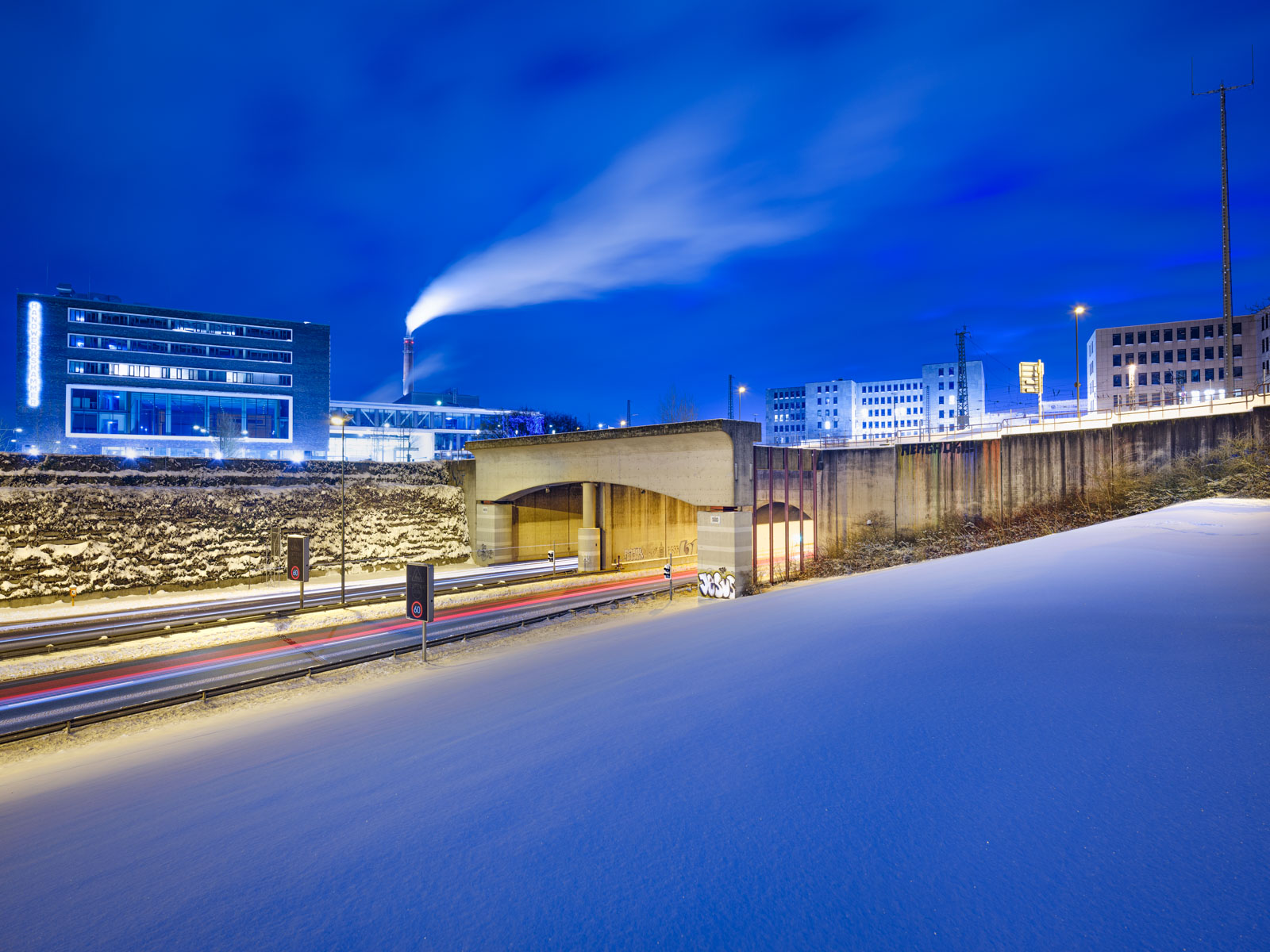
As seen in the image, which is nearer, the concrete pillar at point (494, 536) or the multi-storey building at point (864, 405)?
the concrete pillar at point (494, 536)

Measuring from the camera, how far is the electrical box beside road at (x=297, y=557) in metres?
26.2

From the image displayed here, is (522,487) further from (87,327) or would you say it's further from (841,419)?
(841,419)

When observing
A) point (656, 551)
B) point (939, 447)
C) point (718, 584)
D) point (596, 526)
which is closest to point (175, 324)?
point (596, 526)

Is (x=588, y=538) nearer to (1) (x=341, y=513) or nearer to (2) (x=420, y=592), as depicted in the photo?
(1) (x=341, y=513)

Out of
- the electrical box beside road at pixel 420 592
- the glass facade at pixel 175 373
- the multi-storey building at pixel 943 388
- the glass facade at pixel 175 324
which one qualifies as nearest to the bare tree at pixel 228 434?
the glass facade at pixel 175 373

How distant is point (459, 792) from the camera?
6.30 m

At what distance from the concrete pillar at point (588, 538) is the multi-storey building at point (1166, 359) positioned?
230ft

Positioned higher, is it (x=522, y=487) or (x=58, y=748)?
(x=522, y=487)

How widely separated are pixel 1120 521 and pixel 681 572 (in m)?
23.9

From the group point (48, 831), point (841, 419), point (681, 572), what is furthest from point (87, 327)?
point (841, 419)

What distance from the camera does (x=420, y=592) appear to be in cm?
1736

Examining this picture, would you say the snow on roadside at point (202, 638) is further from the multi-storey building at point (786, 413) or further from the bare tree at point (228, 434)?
the multi-storey building at point (786, 413)

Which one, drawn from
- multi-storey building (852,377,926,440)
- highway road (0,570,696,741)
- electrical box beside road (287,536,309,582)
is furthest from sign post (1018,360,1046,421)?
multi-storey building (852,377,926,440)

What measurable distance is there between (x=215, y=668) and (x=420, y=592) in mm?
7621
